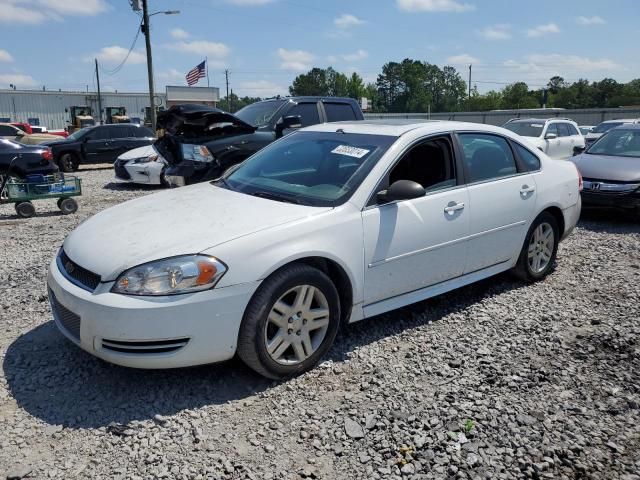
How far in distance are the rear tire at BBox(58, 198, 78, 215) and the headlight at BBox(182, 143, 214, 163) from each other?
3416mm

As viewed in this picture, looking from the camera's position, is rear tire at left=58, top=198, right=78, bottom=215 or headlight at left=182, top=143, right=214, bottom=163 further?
rear tire at left=58, top=198, right=78, bottom=215

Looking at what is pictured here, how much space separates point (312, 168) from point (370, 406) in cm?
186

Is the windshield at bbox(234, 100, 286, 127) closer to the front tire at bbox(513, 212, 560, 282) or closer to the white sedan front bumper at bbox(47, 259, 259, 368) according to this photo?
the front tire at bbox(513, 212, 560, 282)

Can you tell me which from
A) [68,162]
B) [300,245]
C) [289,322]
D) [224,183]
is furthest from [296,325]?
[68,162]

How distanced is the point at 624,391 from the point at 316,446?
196 cm

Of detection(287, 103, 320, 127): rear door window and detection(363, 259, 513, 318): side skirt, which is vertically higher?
detection(287, 103, 320, 127): rear door window

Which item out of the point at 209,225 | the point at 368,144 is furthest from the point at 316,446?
the point at 368,144

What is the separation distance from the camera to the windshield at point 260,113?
8.76 m

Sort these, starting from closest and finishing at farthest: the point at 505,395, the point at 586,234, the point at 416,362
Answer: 1. the point at 505,395
2. the point at 416,362
3. the point at 586,234

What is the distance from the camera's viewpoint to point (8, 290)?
501 centimetres

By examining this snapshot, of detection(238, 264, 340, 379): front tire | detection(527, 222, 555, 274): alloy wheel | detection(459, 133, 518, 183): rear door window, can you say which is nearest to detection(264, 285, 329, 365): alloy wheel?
detection(238, 264, 340, 379): front tire

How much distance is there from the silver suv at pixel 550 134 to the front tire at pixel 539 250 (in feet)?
31.0

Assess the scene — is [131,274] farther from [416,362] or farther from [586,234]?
[586,234]

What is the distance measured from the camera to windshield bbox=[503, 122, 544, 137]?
14531 millimetres
